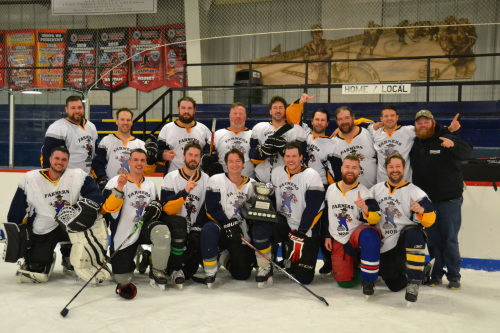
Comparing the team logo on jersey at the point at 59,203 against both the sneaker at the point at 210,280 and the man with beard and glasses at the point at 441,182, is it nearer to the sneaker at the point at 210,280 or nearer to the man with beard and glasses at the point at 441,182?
the sneaker at the point at 210,280

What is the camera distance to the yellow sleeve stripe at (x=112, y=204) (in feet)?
11.6

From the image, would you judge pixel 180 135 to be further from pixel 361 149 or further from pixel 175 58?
pixel 175 58

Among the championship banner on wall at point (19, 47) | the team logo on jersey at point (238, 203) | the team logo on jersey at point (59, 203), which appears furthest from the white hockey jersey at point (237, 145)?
the championship banner on wall at point (19, 47)

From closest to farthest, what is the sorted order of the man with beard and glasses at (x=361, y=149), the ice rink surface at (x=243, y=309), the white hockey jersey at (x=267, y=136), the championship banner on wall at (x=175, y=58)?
1. the ice rink surface at (x=243, y=309)
2. the man with beard and glasses at (x=361, y=149)
3. the white hockey jersey at (x=267, y=136)
4. the championship banner on wall at (x=175, y=58)

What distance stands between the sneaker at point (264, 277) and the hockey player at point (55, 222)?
41.5 inches

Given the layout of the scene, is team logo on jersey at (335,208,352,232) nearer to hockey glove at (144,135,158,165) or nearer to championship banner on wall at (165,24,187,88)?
hockey glove at (144,135,158,165)

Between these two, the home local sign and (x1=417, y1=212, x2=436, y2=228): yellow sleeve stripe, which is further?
the home local sign

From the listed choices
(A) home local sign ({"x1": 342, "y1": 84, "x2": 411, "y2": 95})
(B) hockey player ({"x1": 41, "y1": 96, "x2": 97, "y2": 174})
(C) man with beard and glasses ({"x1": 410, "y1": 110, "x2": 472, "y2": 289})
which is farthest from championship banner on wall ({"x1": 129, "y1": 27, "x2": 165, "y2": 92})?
(C) man with beard and glasses ({"x1": 410, "y1": 110, "x2": 472, "y2": 289})

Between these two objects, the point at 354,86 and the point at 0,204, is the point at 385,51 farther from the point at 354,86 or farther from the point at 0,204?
the point at 0,204

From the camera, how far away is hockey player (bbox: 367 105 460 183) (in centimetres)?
385

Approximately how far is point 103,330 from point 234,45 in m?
7.61

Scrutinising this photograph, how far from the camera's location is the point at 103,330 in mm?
2654

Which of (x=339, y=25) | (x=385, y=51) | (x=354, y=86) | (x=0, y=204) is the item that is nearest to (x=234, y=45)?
(x=339, y=25)

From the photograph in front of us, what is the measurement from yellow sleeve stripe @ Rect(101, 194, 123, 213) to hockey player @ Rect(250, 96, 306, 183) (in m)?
1.09
